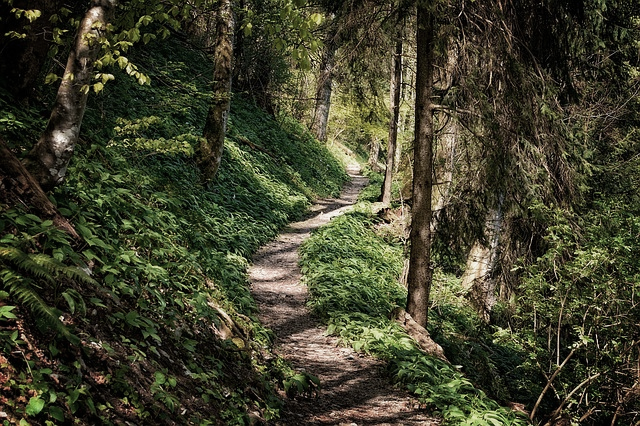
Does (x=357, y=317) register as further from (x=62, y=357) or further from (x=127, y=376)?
(x=62, y=357)

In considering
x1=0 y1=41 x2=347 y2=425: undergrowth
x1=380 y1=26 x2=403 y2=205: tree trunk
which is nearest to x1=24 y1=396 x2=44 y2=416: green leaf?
x1=0 y1=41 x2=347 y2=425: undergrowth

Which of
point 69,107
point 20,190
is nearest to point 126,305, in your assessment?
point 20,190

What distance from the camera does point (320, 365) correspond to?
7.02 m

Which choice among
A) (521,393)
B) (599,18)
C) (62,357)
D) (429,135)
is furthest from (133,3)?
(521,393)

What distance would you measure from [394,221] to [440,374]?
10.9 meters

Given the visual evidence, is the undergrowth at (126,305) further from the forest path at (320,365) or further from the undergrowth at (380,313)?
the undergrowth at (380,313)

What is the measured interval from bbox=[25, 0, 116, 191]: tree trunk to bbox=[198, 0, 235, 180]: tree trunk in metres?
6.33

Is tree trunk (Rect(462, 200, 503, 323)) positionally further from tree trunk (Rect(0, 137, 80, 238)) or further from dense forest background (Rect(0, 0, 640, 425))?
tree trunk (Rect(0, 137, 80, 238))

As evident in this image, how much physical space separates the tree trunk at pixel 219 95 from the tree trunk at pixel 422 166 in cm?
466

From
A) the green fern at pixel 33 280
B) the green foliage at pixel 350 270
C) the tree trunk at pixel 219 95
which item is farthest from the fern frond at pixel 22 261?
the tree trunk at pixel 219 95

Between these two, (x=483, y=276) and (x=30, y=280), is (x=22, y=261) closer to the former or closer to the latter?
(x=30, y=280)

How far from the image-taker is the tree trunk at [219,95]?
1114 cm

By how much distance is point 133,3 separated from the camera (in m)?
4.53

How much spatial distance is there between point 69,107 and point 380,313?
649 cm
